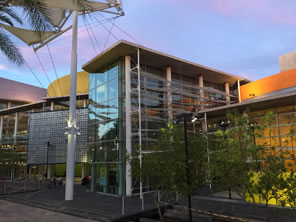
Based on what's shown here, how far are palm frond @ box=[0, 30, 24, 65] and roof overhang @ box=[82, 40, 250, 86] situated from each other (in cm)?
1188

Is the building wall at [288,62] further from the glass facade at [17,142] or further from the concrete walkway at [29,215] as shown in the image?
the glass facade at [17,142]

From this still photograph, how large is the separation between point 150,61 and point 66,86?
85.6 feet

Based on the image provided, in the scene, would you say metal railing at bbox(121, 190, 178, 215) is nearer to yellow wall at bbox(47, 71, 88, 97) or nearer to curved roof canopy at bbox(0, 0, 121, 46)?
curved roof canopy at bbox(0, 0, 121, 46)

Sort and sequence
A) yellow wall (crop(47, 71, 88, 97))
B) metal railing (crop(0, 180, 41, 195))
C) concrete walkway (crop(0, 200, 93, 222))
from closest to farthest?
1. concrete walkway (crop(0, 200, 93, 222))
2. metal railing (crop(0, 180, 41, 195))
3. yellow wall (crop(47, 71, 88, 97))

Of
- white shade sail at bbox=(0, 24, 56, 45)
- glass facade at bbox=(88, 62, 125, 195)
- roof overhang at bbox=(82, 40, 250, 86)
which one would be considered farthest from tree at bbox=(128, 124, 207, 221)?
white shade sail at bbox=(0, 24, 56, 45)

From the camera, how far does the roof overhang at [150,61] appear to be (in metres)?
24.8

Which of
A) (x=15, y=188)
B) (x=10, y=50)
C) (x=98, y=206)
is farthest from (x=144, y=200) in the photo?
(x=15, y=188)

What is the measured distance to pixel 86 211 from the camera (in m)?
17.1

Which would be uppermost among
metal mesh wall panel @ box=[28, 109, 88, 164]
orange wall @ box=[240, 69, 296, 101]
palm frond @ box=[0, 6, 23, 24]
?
orange wall @ box=[240, 69, 296, 101]

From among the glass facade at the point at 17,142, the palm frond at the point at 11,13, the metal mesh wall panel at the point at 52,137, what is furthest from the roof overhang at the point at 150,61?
the glass facade at the point at 17,142

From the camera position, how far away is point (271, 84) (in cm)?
3094

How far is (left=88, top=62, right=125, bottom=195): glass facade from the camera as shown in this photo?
81.9ft

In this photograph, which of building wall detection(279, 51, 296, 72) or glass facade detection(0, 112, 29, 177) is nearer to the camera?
building wall detection(279, 51, 296, 72)

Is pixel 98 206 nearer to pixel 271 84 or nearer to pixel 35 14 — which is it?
pixel 35 14
